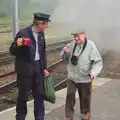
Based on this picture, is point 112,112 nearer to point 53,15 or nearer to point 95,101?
point 95,101

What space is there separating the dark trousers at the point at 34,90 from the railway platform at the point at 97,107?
76 centimetres

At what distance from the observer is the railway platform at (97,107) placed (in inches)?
265

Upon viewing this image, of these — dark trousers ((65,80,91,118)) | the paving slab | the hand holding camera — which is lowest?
the paving slab

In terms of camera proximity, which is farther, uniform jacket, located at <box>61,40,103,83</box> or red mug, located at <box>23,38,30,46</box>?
uniform jacket, located at <box>61,40,103,83</box>

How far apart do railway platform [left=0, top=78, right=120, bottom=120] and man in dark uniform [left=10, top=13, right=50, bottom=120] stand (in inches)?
37.8

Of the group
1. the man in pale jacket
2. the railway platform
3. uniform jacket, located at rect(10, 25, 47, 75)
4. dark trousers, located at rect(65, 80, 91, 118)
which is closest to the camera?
uniform jacket, located at rect(10, 25, 47, 75)

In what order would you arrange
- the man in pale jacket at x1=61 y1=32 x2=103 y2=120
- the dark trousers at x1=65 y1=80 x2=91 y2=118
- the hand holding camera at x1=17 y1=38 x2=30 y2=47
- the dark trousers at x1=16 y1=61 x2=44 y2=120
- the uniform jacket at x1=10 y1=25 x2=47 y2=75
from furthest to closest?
the dark trousers at x1=65 y1=80 x2=91 y2=118 → the man in pale jacket at x1=61 y1=32 x2=103 y2=120 → the dark trousers at x1=16 y1=61 x2=44 y2=120 → the uniform jacket at x1=10 y1=25 x2=47 y2=75 → the hand holding camera at x1=17 y1=38 x2=30 y2=47

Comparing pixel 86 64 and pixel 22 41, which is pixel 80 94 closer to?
pixel 86 64

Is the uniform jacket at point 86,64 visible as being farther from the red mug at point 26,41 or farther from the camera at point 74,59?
the red mug at point 26,41

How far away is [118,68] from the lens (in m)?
13.2

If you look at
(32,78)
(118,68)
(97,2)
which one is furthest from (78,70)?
(97,2)

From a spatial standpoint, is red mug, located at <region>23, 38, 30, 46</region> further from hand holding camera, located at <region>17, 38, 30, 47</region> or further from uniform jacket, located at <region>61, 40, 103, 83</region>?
uniform jacket, located at <region>61, 40, 103, 83</region>

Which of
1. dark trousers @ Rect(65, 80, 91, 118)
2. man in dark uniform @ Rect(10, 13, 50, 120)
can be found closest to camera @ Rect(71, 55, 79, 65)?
dark trousers @ Rect(65, 80, 91, 118)

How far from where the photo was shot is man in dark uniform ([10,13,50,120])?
5508 mm
